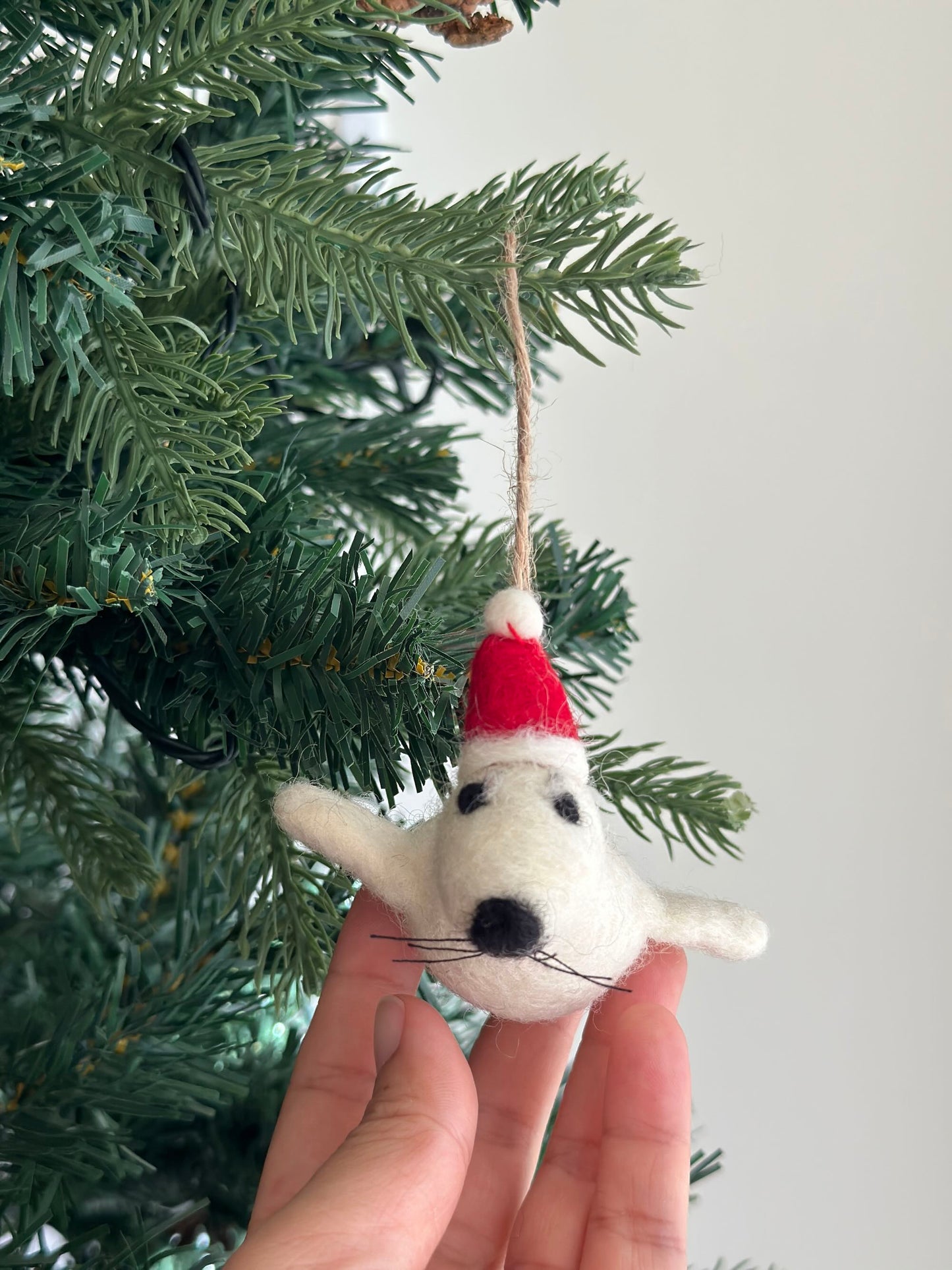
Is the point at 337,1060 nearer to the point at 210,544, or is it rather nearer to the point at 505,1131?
the point at 505,1131

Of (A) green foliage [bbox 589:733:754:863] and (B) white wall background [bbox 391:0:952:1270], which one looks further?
(B) white wall background [bbox 391:0:952:1270]

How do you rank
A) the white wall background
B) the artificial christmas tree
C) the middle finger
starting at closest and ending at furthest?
1. the artificial christmas tree
2. the middle finger
3. the white wall background

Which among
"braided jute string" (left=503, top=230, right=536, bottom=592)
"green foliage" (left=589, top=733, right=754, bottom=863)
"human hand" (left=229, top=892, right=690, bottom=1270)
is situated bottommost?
"human hand" (left=229, top=892, right=690, bottom=1270)

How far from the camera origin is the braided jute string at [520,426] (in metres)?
0.26

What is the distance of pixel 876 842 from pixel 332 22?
0.63m

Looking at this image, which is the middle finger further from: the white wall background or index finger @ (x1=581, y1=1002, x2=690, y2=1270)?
the white wall background

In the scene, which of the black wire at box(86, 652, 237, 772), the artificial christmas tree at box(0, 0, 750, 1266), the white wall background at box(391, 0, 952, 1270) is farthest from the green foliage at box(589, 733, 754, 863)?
the white wall background at box(391, 0, 952, 1270)

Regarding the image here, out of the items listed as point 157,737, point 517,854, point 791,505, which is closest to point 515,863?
point 517,854

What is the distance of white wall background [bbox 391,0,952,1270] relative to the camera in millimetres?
696

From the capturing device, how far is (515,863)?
0.80ft

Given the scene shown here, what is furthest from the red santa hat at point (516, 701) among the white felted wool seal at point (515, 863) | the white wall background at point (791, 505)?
the white wall background at point (791, 505)

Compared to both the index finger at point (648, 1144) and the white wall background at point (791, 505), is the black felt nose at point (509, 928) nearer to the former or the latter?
the index finger at point (648, 1144)

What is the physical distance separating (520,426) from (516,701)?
7 centimetres

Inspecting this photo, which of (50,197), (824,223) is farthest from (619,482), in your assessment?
(50,197)
